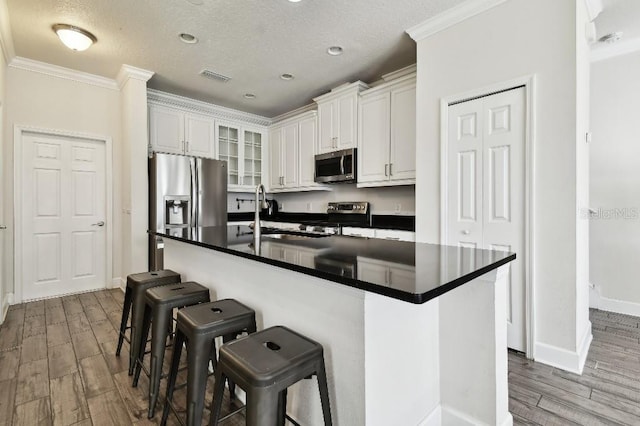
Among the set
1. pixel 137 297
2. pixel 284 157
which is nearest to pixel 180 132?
pixel 284 157

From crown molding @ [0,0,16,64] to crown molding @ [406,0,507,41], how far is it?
338 cm

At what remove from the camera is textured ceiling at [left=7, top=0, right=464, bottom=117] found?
8.38 feet

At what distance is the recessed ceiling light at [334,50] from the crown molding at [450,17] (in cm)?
70

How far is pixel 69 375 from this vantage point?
206 cm

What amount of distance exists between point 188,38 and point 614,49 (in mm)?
4199

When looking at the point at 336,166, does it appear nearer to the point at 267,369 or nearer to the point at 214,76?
the point at 214,76

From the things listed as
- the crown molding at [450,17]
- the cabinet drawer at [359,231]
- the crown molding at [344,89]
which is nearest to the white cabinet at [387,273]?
the cabinet drawer at [359,231]

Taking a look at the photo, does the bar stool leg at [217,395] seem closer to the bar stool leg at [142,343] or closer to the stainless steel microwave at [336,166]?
the bar stool leg at [142,343]

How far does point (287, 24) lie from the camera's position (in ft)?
9.20

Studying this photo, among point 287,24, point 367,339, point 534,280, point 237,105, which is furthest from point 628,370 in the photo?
point 237,105

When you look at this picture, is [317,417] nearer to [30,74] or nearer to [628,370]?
[628,370]

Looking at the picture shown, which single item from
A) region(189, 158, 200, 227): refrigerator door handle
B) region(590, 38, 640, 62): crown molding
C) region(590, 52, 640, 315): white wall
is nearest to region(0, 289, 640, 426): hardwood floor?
region(590, 52, 640, 315): white wall

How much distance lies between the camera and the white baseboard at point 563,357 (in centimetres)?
209

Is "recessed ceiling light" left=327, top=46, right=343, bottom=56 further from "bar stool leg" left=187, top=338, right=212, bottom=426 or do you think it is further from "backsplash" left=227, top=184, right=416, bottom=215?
"bar stool leg" left=187, top=338, right=212, bottom=426
